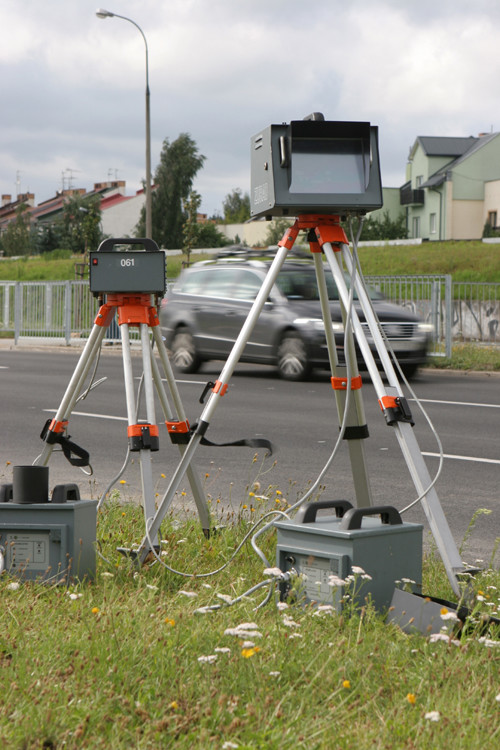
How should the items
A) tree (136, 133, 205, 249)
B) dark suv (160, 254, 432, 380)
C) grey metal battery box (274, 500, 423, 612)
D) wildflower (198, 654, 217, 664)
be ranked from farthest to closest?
tree (136, 133, 205, 249)
dark suv (160, 254, 432, 380)
grey metal battery box (274, 500, 423, 612)
wildflower (198, 654, 217, 664)

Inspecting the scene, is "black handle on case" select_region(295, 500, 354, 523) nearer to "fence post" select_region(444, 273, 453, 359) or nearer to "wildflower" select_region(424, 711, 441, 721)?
"wildflower" select_region(424, 711, 441, 721)

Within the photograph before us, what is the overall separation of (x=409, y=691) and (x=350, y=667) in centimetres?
21

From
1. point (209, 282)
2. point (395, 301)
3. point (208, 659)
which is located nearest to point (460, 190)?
point (395, 301)

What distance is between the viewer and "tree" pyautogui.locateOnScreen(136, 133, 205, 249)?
88.4 metres

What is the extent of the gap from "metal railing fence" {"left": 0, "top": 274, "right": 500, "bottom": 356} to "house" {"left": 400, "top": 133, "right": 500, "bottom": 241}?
42397mm

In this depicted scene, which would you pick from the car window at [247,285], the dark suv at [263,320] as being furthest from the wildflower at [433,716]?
the car window at [247,285]

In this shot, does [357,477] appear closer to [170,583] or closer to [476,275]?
[170,583]

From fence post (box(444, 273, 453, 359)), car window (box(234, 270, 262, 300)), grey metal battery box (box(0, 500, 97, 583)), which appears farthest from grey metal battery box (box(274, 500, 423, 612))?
fence post (box(444, 273, 453, 359))

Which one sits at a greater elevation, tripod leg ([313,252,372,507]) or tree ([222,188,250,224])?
tree ([222,188,250,224])

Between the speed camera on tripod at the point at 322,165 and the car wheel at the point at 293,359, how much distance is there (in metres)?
11.6

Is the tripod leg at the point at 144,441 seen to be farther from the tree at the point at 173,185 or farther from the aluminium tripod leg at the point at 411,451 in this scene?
the tree at the point at 173,185

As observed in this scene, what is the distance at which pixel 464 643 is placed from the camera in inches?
127

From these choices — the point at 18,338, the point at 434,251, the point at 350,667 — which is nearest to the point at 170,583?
the point at 350,667

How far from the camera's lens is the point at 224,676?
293 cm
